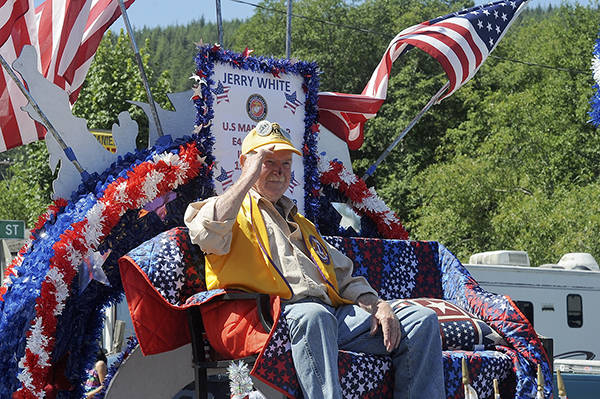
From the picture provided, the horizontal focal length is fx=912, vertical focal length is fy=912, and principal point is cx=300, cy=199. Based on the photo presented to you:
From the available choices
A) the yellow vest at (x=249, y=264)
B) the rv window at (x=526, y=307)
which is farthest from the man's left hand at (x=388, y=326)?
the rv window at (x=526, y=307)

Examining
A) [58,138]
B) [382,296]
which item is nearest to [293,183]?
[382,296]

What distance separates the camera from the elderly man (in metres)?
4.21

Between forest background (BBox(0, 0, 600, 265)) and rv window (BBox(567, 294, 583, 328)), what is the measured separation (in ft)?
14.0

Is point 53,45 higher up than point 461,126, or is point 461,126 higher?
point 461,126

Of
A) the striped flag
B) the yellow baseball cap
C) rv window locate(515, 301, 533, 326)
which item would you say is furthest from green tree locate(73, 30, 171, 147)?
the yellow baseball cap

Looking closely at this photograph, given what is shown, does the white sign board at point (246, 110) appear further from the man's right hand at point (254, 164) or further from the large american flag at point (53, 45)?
the large american flag at point (53, 45)

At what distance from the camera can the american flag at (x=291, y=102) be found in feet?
19.0

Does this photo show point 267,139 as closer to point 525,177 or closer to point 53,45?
point 53,45

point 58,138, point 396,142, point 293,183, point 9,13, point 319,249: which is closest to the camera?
point 319,249

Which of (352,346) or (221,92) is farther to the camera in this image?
(221,92)

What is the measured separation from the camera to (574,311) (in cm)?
1190

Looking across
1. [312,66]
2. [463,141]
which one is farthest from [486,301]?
[463,141]

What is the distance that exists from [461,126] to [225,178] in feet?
65.4

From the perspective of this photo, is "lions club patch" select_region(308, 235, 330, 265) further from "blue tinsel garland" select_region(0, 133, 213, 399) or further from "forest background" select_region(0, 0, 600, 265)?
"forest background" select_region(0, 0, 600, 265)
